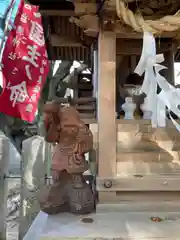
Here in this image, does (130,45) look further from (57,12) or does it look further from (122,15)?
(57,12)

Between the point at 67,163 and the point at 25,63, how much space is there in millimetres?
1272

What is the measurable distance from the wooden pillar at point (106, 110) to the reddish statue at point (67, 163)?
0.14 metres

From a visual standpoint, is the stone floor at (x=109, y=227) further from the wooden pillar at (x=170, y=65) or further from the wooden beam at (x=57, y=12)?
the wooden beam at (x=57, y=12)

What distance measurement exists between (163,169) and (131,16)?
4.36 ft

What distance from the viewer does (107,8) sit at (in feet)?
8.69

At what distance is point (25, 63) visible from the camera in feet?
10.9

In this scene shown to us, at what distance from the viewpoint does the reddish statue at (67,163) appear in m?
2.57

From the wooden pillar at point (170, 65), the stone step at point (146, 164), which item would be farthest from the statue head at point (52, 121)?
the wooden pillar at point (170, 65)

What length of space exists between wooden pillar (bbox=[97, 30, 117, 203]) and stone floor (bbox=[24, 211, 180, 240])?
27cm

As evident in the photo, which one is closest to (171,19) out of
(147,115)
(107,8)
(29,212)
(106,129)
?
Answer: (107,8)

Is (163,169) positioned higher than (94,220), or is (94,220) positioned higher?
(163,169)

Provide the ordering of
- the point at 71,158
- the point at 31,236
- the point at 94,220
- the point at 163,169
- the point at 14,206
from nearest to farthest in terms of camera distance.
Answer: the point at 31,236 → the point at 94,220 → the point at 71,158 → the point at 163,169 → the point at 14,206

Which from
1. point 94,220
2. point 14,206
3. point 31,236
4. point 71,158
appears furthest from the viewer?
point 14,206

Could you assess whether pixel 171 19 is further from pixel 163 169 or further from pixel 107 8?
pixel 163 169
